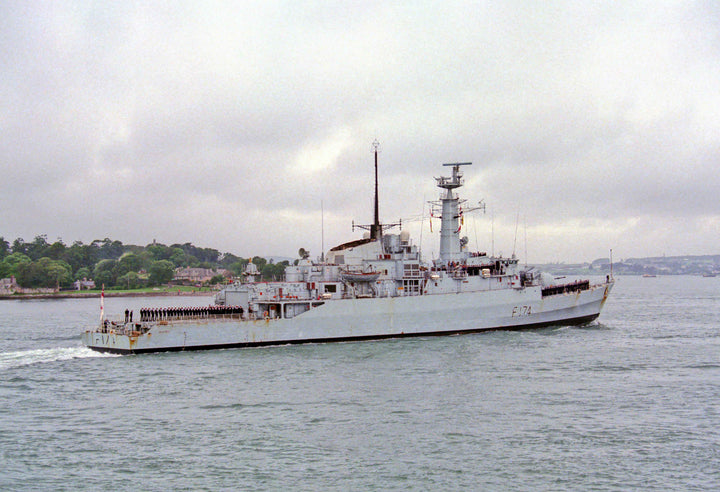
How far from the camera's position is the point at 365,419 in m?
19.0

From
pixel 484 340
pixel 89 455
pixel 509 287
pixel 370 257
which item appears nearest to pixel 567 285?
pixel 509 287

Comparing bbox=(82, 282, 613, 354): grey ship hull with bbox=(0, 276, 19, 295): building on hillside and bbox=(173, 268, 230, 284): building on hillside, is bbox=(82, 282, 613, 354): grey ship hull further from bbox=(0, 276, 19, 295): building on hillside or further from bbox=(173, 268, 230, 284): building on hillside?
bbox=(173, 268, 230, 284): building on hillside

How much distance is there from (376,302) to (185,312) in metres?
10.3

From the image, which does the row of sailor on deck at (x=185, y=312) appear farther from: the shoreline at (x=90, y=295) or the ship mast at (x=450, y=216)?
the shoreline at (x=90, y=295)

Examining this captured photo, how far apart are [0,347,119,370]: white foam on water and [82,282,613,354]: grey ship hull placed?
61 centimetres

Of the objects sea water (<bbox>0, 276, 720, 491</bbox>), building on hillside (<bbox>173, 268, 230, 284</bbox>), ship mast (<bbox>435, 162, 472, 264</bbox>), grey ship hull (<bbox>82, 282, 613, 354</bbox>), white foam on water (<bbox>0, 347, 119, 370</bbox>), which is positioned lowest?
sea water (<bbox>0, 276, 720, 491</bbox>)

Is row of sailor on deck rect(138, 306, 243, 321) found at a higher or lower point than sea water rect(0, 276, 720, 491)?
higher

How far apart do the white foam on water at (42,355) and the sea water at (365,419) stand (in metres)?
0.15

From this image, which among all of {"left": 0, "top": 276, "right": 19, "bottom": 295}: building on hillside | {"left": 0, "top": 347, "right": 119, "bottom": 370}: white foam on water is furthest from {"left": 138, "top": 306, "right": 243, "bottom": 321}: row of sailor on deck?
{"left": 0, "top": 276, "right": 19, "bottom": 295}: building on hillside

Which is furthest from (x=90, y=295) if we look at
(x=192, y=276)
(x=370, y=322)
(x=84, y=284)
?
(x=370, y=322)

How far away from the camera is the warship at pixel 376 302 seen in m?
31.5

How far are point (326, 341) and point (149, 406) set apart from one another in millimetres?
13653

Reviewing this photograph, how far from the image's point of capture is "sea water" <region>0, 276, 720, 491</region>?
14890mm

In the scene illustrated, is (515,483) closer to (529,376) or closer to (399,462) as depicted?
(399,462)
